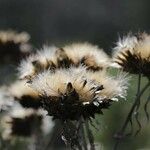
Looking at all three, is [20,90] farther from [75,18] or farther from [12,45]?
[75,18]

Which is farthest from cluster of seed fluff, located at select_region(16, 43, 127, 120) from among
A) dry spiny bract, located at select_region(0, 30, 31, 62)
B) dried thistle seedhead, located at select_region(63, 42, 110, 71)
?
dry spiny bract, located at select_region(0, 30, 31, 62)

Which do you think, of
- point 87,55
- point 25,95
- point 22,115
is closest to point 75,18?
point 22,115

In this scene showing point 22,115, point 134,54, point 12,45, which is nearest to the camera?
point 134,54

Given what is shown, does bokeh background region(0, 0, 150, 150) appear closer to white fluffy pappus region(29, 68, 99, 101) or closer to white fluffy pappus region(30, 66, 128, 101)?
white fluffy pappus region(30, 66, 128, 101)

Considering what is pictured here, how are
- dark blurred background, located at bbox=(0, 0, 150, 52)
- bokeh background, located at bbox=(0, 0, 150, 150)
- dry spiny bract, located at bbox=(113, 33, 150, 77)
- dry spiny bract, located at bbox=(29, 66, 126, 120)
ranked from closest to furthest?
dry spiny bract, located at bbox=(29, 66, 126, 120), dry spiny bract, located at bbox=(113, 33, 150, 77), bokeh background, located at bbox=(0, 0, 150, 150), dark blurred background, located at bbox=(0, 0, 150, 52)

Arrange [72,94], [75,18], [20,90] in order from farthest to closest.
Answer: [75,18], [20,90], [72,94]

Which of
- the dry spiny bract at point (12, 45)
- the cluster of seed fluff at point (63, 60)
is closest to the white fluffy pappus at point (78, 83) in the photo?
the cluster of seed fluff at point (63, 60)

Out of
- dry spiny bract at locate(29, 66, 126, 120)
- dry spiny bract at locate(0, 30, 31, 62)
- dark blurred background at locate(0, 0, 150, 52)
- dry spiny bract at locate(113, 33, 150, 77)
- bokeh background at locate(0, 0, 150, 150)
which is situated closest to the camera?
dry spiny bract at locate(29, 66, 126, 120)
